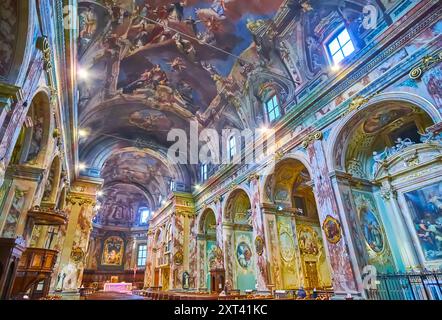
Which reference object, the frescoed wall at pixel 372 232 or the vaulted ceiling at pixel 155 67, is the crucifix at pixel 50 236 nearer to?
the vaulted ceiling at pixel 155 67

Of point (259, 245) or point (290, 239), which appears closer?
point (259, 245)

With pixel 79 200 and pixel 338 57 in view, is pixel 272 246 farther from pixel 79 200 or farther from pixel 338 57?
pixel 79 200

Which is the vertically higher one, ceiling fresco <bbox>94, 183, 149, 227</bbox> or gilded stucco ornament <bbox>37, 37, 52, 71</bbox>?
ceiling fresco <bbox>94, 183, 149, 227</bbox>

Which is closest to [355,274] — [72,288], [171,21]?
[171,21]

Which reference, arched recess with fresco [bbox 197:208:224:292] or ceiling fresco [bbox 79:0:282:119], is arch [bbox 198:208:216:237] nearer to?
arched recess with fresco [bbox 197:208:224:292]

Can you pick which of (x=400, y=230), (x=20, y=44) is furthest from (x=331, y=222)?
(x=20, y=44)

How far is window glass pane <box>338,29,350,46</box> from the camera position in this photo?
8.62m

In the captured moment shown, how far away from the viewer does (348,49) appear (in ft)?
28.0

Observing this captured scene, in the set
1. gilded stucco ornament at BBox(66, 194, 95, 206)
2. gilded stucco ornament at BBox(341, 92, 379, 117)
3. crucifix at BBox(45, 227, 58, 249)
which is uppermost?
gilded stucco ornament at BBox(66, 194, 95, 206)

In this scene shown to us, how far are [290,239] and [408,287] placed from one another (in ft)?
15.3

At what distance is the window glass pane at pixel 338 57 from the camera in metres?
8.74

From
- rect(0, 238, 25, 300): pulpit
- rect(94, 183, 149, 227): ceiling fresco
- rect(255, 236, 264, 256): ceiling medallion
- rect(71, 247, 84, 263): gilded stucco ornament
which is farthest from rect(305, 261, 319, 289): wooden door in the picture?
rect(94, 183, 149, 227): ceiling fresco

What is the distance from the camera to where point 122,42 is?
11195mm

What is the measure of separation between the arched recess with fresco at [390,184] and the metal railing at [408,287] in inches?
12.2
